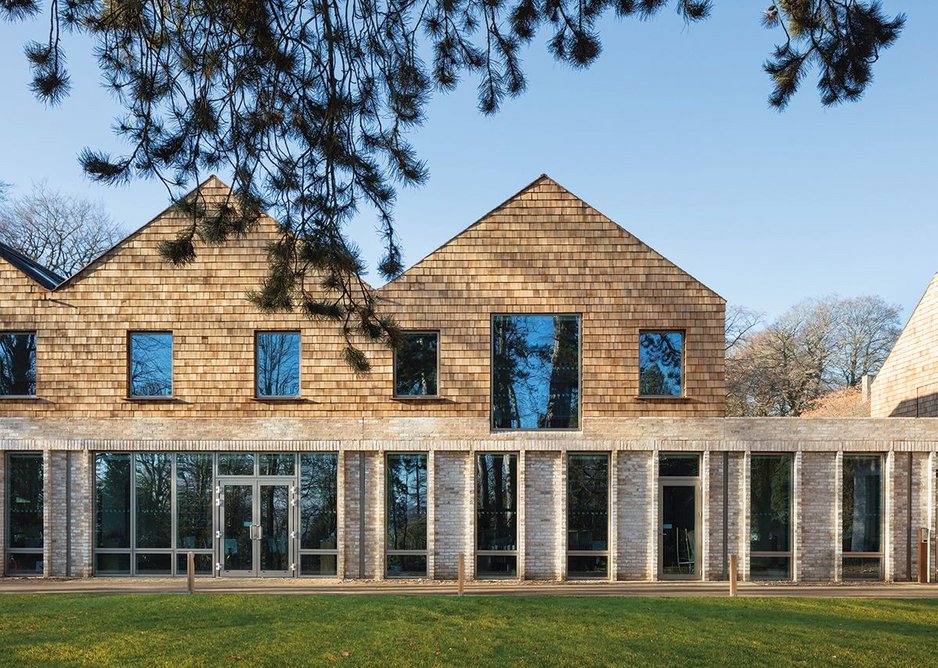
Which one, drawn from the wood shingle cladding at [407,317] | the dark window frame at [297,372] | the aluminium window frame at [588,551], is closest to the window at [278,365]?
the dark window frame at [297,372]

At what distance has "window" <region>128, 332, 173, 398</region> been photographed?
17453mm

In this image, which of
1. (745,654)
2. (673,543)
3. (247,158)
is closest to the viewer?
(247,158)

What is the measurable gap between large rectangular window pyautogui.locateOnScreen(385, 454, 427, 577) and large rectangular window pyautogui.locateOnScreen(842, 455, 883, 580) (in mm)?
8364

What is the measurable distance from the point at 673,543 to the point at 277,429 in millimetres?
8145

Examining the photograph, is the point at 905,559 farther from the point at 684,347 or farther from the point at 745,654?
the point at 745,654

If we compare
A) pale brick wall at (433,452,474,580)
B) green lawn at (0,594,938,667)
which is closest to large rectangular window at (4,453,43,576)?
green lawn at (0,594,938,667)

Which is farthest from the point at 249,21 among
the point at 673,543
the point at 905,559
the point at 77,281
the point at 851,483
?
the point at 905,559

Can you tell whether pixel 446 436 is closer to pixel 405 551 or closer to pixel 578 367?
pixel 405 551

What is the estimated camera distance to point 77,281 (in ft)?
57.8

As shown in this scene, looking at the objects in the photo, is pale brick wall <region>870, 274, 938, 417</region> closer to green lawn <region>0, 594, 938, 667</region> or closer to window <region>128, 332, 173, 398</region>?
green lawn <region>0, 594, 938, 667</region>

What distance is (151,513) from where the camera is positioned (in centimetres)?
1723

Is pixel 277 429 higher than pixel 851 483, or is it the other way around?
pixel 277 429

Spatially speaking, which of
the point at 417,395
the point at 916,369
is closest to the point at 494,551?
the point at 417,395

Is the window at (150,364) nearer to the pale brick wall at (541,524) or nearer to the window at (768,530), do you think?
the pale brick wall at (541,524)
